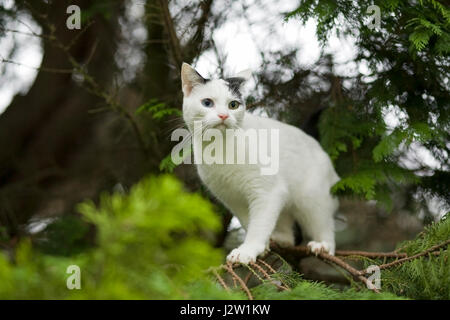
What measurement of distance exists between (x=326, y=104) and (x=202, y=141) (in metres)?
1.07

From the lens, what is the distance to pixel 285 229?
314 cm

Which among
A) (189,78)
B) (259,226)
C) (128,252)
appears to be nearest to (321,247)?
(259,226)

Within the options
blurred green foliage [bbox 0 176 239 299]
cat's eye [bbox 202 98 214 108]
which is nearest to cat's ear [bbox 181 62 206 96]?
cat's eye [bbox 202 98 214 108]

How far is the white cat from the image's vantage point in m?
2.53

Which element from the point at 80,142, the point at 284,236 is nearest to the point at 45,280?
the point at 284,236

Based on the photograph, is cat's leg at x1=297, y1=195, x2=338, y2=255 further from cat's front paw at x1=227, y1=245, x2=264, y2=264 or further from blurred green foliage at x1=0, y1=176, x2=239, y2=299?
blurred green foliage at x1=0, y1=176, x2=239, y2=299

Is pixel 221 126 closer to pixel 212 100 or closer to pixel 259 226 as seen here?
pixel 212 100

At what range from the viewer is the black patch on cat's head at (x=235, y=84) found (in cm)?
259

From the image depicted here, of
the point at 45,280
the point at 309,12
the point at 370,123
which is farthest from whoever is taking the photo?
the point at 370,123

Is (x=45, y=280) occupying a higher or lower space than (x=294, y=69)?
lower

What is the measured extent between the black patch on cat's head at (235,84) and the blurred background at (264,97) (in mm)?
362

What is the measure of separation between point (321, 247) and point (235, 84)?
1151mm
